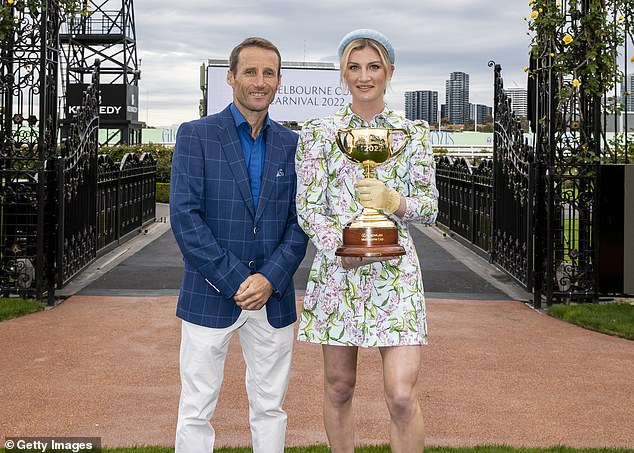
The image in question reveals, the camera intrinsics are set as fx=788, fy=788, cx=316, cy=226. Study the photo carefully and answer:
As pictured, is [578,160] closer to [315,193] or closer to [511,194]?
[511,194]

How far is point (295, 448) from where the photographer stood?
4.64 metres

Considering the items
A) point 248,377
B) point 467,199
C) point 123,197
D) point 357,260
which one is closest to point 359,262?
point 357,260

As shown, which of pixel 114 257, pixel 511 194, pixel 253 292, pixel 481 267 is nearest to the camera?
pixel 253 292

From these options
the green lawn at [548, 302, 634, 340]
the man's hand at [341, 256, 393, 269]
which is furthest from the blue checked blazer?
the green lawn at [548, 302, 634, 340]

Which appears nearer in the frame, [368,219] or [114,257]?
[368,219]

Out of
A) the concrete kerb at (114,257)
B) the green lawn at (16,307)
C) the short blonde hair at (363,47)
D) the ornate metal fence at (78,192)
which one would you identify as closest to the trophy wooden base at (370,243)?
the short blonde hair at (363,47)

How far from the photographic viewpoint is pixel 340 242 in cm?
342

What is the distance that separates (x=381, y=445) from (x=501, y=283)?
6.69 meters

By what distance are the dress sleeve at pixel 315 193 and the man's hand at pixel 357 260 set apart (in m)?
0.09

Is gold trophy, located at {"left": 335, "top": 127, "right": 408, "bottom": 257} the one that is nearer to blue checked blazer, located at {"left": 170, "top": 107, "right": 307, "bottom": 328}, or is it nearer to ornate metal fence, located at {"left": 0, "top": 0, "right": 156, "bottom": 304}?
blue checked blazer, located at {"left": 170, "top": 107, "right": 307, "bottom": 328}

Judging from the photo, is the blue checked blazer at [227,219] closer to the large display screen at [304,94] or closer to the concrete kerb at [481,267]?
the concrete kerb at [481,267]

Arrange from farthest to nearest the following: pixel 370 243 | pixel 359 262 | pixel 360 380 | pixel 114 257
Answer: pixel 114 257
pixel 360 380
pixel 359 262
pixel 370 243

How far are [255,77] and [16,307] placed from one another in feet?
19.8

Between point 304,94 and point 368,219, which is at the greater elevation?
point 304,94
